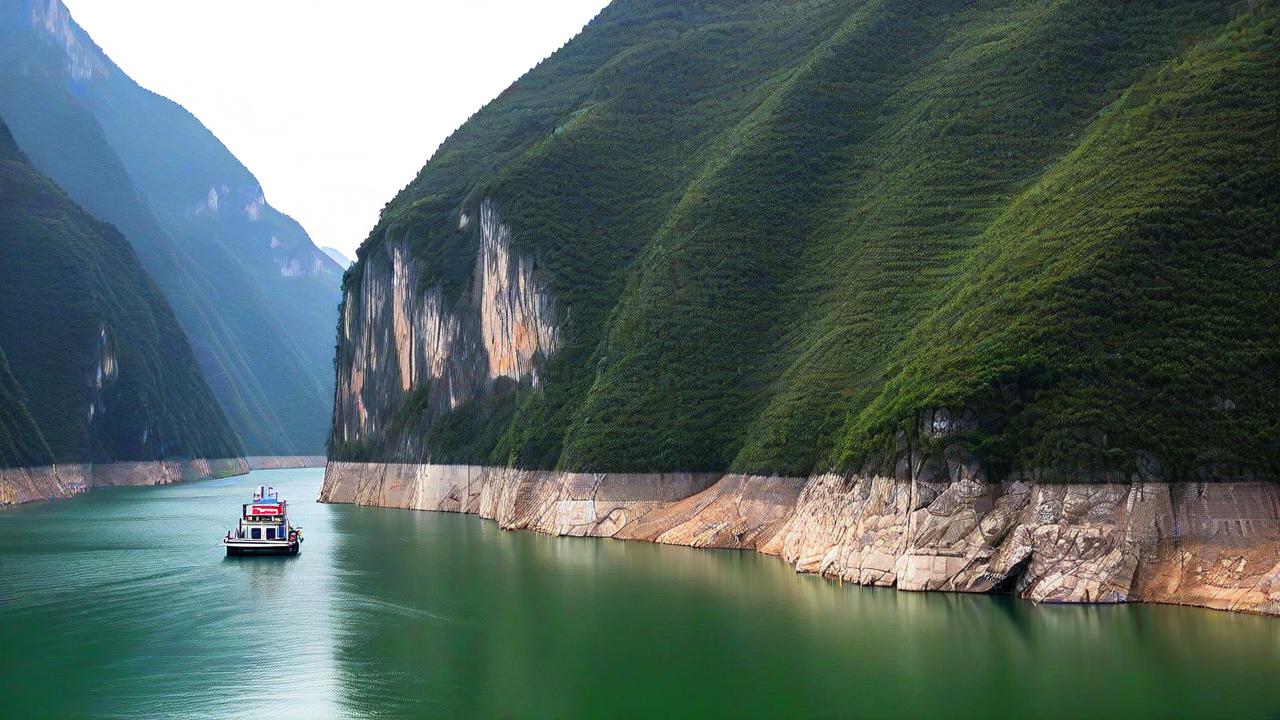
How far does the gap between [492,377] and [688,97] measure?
39.2 meters

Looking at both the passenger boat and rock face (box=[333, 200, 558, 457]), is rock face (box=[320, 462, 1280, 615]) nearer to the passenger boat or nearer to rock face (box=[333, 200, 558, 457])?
the passenger boat

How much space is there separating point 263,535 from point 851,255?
4599 cm

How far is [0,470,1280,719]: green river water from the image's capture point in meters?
38.1

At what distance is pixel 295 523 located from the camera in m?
122

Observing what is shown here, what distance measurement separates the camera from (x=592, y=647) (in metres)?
47.6

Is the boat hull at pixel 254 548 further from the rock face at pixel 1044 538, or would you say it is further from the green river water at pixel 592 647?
the rock face at pixel 1044 538

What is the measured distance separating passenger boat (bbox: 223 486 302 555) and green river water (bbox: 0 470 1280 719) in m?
12.4

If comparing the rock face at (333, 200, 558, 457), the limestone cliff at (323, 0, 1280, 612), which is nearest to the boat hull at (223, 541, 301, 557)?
the limestone cliff at (323, 0, 1280, 612)

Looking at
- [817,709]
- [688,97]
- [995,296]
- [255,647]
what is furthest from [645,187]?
[817,709]

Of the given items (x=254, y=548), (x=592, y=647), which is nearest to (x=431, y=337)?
(x=254, y=548)

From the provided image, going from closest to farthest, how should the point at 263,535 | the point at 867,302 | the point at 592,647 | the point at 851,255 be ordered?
1. the point at 592,647
2. the point at 867,302
3. the point at 263,535
4. the point at 851,255

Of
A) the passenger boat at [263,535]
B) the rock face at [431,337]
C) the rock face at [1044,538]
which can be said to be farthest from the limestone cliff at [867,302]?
the passenger boat at [263,535]

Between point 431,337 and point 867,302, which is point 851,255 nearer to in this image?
point 867,302

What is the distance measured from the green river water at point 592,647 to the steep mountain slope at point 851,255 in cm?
897
